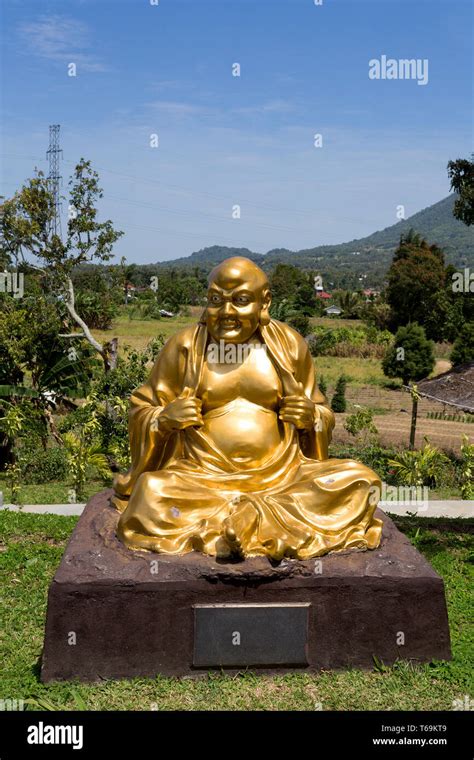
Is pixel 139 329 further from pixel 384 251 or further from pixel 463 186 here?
pixel 384 251

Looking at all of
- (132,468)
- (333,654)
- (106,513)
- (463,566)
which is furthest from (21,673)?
(463,566)

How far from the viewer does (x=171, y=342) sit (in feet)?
16.6

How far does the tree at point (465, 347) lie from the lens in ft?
61.8

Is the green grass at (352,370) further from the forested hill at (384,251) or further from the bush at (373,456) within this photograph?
A: the forested hill at (384,251)

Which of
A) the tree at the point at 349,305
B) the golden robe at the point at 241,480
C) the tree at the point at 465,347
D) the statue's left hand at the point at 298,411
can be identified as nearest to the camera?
the golden robe at the point at 241,480

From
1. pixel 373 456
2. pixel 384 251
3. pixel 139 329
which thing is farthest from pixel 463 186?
pixel 384 251

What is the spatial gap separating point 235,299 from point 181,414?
0.82m

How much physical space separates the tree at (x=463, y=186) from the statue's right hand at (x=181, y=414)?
8362 mm

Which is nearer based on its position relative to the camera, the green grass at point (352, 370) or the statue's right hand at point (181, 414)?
the statue's right hand at point (181, 414)

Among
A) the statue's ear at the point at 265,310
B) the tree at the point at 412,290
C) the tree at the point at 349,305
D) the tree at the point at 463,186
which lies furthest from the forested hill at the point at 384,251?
the statue's ear at the point at 265,310

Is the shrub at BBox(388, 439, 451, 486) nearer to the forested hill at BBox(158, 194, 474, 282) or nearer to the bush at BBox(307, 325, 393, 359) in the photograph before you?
the bush at BBox(307, 325, 393, 359)

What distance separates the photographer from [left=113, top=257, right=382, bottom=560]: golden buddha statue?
4336 mm

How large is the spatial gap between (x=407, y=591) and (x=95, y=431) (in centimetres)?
620

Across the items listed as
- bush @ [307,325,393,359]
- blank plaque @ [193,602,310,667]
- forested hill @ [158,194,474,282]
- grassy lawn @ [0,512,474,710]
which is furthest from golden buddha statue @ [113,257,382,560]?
forested hill @ [158,194,474,282]
